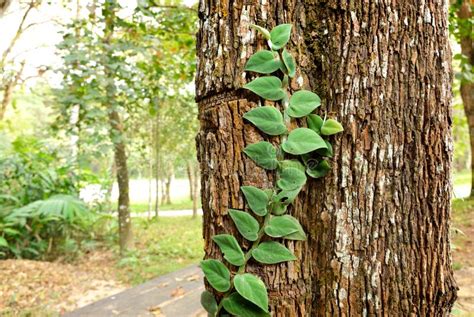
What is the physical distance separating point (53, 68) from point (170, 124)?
12.5 ft

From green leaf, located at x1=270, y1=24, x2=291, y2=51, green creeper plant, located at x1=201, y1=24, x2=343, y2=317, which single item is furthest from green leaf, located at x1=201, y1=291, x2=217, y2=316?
green leaf, located at x1=270, y1=24, x2=291, y2=51

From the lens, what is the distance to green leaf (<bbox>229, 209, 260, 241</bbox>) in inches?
30.8

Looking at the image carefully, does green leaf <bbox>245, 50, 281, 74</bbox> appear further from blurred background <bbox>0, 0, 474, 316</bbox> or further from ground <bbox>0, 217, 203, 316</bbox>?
ground <bbox>0, 217, 203, 316</bbox>

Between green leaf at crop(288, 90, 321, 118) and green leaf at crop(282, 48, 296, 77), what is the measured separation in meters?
0.04

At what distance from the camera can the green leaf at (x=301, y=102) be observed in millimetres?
804

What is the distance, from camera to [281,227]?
786mm

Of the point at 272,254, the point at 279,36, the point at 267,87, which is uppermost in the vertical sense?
the point at 279,36

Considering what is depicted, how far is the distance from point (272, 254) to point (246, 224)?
8cm

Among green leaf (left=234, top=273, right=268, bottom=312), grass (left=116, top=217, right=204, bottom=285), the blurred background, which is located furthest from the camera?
grass (left=116, top=217, right=204, bottom=285)

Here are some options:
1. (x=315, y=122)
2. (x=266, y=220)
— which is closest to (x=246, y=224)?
(x=266, y=220)

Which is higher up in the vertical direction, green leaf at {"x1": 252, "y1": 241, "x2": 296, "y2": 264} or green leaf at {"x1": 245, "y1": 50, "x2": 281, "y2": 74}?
green leaf at {"x1": 245, "y1": 50, "x2": 281, "y2": 74}

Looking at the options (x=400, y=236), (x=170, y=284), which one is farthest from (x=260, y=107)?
(x=170, y=284)

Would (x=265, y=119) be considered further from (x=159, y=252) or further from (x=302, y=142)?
(x=159, y=252)

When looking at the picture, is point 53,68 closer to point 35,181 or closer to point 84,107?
point 84,107
